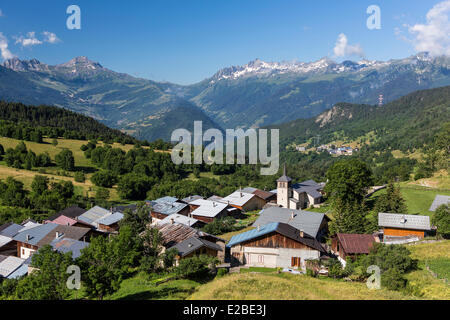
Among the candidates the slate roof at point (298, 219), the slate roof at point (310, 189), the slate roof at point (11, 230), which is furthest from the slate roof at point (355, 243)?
the slate roof at point (11, 230)

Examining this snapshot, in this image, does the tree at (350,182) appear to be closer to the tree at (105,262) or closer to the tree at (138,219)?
the tree at (138,219)

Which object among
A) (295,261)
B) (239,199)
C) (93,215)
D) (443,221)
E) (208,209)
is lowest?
(295,261)

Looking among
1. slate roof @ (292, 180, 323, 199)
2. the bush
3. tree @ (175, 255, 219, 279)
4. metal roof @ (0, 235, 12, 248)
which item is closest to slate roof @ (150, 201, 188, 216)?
slate roof @ (292, 180, 323, 199)

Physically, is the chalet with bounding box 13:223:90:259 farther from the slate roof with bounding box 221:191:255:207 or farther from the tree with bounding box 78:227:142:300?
the slate roof with bounding box 221:191:255:207

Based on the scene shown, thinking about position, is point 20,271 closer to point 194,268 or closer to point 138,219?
point 138,219

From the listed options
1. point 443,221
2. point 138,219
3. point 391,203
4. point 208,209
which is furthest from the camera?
point 208,209

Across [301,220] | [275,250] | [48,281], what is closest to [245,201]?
[301,220]
